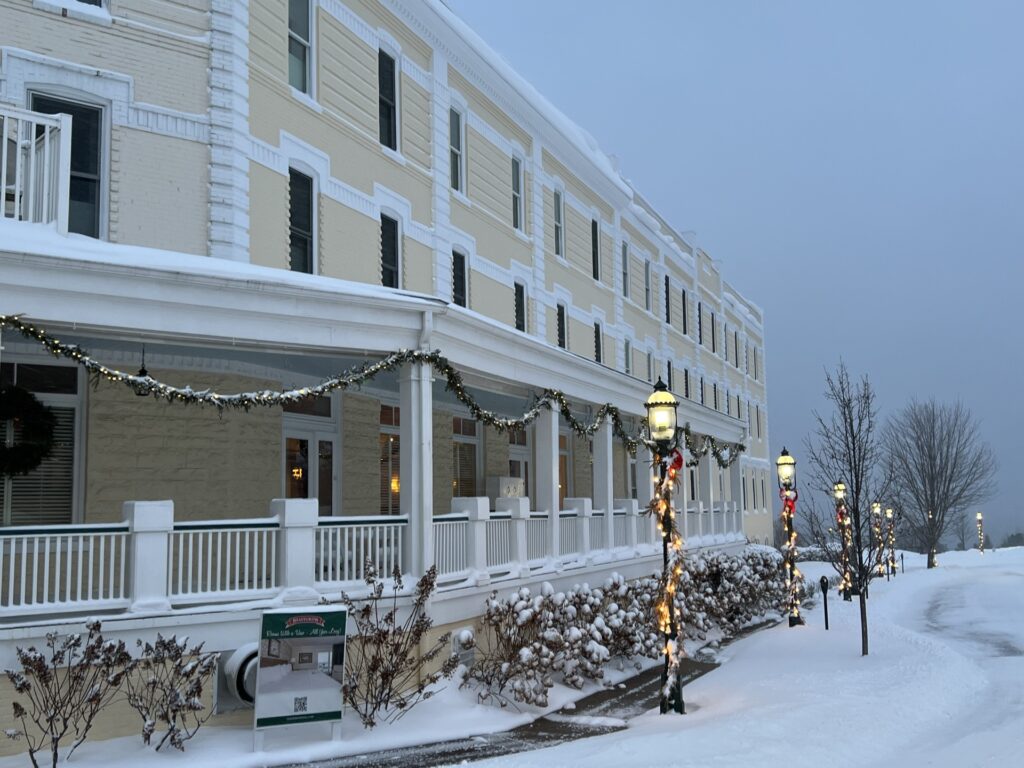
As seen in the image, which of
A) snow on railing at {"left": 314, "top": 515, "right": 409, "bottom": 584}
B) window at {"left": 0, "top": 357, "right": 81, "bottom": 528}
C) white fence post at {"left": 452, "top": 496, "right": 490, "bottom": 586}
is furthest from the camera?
white fence post at {"left": 452, "top": 496, "right": 490, "bottom": 586}

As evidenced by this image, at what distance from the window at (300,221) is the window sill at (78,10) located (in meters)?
3.42

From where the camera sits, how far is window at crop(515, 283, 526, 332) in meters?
23.4

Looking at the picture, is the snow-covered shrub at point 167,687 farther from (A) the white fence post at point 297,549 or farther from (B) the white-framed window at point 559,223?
(B) the white-framed window at point 559,223

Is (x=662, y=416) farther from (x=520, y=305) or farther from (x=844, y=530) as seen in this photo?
(x=520, y=305)

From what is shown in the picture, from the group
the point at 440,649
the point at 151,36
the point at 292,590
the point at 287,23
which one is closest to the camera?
the point at 292,590

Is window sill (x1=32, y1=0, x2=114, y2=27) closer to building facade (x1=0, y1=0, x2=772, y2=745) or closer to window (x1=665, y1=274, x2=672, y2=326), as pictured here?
building facade (x1=0, y1=0, x2=772, y2=745)

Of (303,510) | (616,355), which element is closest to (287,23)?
(303,510)

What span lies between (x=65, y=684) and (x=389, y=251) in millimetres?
10707

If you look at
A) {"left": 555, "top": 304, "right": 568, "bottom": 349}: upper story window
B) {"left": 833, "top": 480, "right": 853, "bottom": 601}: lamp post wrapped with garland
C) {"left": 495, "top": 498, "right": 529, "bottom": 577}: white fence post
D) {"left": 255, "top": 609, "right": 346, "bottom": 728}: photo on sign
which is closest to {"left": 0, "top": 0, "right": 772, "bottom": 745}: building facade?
{"left": 495, "top": 498, "right": 529, "bottom": 577}: white fence post

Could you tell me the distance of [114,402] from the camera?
12773mm

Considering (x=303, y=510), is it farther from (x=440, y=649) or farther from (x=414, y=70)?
(x=414, y=70)

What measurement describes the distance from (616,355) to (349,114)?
14.5 m

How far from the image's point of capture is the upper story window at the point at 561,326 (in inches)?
1009

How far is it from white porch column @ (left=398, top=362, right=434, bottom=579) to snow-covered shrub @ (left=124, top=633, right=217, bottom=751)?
3.04 meters
